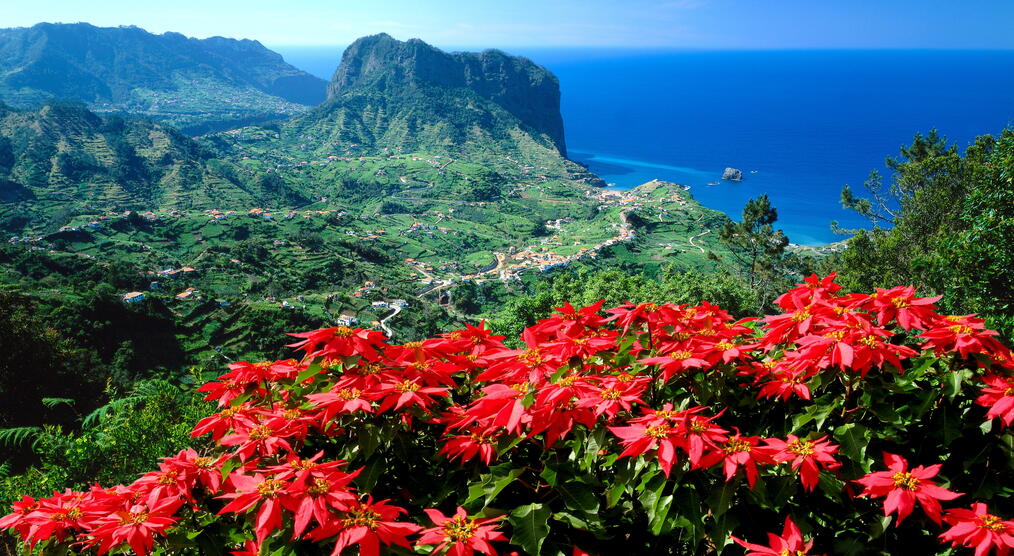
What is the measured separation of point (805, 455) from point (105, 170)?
13398 cm

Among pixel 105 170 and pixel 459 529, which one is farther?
pixel 105 170

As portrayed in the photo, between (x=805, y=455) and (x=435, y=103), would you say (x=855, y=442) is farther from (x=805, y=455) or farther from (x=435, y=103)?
(x=435, y=103)

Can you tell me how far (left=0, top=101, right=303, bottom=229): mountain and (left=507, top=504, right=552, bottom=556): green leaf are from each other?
109412mm

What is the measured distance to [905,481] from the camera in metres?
1.75

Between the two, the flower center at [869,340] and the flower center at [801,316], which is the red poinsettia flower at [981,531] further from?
the flower center at [801,316]

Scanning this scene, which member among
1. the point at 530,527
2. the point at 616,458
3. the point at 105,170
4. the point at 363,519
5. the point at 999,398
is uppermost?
the point at 999,398

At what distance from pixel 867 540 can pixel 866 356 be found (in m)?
0.66

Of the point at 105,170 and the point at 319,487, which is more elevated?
the point at 319,487

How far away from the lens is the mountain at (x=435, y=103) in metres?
158

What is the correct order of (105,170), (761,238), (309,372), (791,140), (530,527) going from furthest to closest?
(791,140) → (105,170) → (761,238) → (309,372) → (530,527)

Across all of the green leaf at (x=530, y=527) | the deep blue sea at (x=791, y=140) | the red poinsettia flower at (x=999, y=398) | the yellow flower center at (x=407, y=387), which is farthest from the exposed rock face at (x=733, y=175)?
the green leaf at (x=530, y=527)

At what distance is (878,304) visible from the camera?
2.36 meters

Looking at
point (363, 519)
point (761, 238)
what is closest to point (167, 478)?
point (363, 519)

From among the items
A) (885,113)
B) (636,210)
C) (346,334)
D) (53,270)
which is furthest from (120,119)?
(885,113)
